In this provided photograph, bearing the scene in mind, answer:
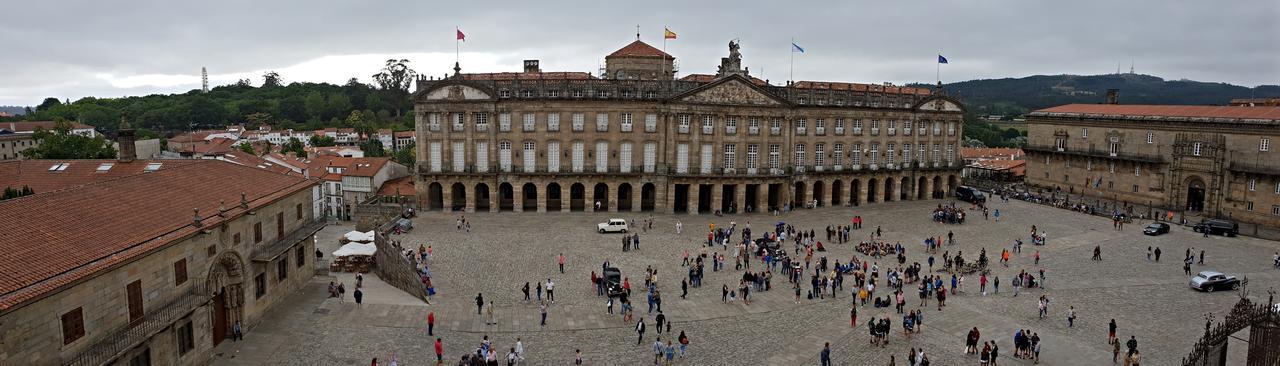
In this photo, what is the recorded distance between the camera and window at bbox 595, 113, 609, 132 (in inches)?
2168

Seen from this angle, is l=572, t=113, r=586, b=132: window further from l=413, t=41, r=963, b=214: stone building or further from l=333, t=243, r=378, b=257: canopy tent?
l=333, t=243, r=378, b=257: canopy tent

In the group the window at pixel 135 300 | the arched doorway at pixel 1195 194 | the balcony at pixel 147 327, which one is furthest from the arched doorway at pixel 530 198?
the arched doorway at pixel 1195 194

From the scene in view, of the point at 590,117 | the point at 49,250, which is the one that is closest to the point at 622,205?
the point at 590,117

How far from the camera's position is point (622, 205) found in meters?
59.2

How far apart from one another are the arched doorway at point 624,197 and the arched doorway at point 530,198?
21.4 ft

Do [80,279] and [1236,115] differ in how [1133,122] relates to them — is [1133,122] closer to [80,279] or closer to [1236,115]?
[1236,115]

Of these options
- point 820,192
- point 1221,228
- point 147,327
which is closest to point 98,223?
point 147,327

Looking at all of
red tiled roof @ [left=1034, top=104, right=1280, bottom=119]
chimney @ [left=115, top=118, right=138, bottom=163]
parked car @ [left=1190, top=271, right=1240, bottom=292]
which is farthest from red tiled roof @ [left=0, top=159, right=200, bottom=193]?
red tiled roof @ [left=1034, top=104, right=1280, bottom=119]

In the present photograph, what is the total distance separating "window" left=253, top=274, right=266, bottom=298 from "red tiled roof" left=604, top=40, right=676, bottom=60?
38136 millimetres

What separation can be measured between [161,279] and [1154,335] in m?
34.3

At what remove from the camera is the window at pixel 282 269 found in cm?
3183

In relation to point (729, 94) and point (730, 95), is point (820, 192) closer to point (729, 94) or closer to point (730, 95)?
point (730, 95)

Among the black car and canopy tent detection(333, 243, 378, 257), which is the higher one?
canopy tent detection(333, 243, 378, 257)

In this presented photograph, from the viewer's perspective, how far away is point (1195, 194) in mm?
59969
